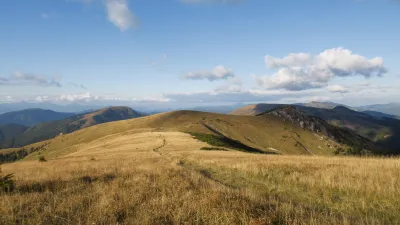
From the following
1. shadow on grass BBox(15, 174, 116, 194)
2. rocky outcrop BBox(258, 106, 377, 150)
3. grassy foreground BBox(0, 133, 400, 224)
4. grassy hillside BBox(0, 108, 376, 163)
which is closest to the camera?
grassy foreground BBox(0, 133, 400, 224)

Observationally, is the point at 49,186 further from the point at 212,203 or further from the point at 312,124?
the point at 312,124

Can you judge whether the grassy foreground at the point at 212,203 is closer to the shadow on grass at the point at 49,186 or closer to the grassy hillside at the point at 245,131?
the shadow on grass at the point at 49,186

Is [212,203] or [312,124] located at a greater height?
[212,203]

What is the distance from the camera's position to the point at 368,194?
11930 mm

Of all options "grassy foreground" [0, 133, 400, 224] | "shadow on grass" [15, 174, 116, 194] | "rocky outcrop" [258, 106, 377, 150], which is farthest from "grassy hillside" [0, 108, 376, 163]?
"grassy foreground" [0, 133, 400, 224]

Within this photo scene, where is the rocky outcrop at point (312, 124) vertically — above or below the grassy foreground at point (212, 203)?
below

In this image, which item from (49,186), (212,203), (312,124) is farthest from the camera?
(312,124)

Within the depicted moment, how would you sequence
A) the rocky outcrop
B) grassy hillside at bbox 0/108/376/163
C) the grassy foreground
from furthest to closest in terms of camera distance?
the rocky outcrop, grassy hillside at bbox 0/108/376/163, the grassy foreground

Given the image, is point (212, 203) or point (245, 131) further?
point (245, 131)

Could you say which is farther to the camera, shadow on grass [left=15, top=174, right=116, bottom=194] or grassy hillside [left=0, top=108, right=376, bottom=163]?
grassy hillside [left=0, top=108, right=376, bottom=163]

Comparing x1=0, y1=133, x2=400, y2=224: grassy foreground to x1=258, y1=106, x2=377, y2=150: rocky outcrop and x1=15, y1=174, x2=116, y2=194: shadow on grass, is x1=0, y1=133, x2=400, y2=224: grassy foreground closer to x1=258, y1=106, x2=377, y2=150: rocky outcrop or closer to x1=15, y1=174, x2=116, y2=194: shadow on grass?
x1=15, y1=174, x2=116, y2=194: shadow on grass

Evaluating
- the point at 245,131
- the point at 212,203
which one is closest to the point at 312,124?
the point at 245,131

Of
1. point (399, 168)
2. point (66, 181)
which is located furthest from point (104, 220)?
point (399, 168)

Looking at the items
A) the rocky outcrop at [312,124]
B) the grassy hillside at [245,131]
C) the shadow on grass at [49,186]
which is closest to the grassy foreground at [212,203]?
the shadow on grass at [49,186]
